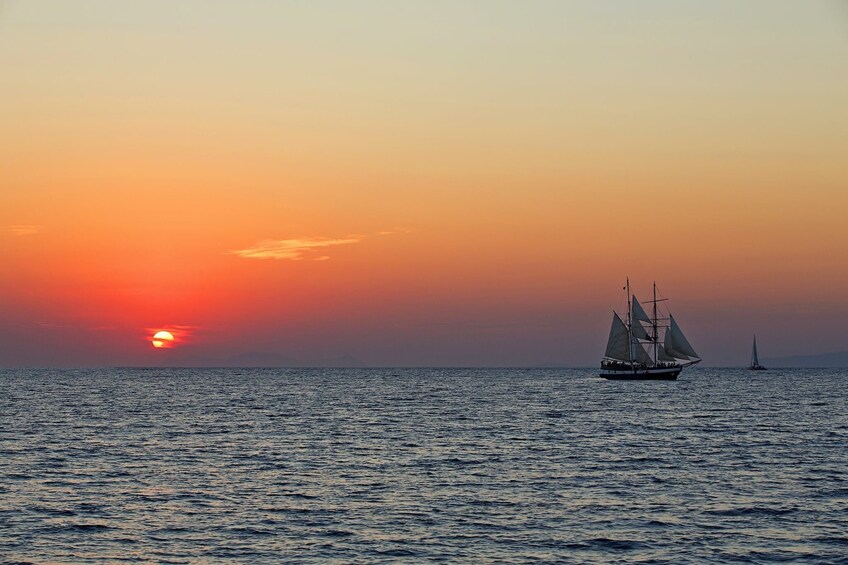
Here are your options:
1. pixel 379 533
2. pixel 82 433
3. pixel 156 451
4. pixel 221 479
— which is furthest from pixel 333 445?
pixel 379 533

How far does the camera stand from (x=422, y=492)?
47.9 meters

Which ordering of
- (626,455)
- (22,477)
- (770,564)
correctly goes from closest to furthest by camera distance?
(770,564)
(22,477)
(626,455)

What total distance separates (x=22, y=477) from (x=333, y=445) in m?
24.6

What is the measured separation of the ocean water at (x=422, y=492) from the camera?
118ft

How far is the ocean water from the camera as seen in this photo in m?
36.1

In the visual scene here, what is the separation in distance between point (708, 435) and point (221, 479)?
4611 centimetres

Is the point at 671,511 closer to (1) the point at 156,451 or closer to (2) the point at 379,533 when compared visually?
(2) the point at 379,533

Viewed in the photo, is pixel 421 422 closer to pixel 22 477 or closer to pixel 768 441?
pixel 768 441

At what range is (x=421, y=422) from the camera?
95.1m

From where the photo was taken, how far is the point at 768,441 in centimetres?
7494

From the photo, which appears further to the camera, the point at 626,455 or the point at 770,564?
the point at 626,455

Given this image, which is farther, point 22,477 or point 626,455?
point 626,455

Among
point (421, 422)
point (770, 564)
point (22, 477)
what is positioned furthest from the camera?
point (421, 422)

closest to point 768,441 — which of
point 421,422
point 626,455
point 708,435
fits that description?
point 708,435
